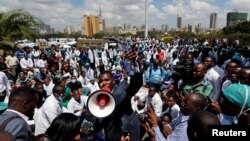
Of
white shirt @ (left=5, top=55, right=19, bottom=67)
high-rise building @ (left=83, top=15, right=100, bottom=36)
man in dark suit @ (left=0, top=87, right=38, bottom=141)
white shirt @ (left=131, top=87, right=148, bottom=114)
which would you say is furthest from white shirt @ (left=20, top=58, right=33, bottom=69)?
high-rise building @ (left=83, top=15, right=100, bottom=36)

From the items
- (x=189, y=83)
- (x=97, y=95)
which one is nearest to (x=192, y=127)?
(x=97, y=95)

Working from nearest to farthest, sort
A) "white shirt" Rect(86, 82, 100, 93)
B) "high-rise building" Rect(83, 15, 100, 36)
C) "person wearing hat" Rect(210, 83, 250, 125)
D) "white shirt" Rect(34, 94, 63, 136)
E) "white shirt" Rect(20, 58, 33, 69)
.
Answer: "person wearing hat" Rect(210, 83, 250, 125)
"white shirt" Rect(34, 94, 63, 136)
"white shirt" Rect(86, 82, 100, 93)
"white shirt" Rect(20, 58, 33, 69)
"high-rise building" Rect(83, 15, 100, 36)

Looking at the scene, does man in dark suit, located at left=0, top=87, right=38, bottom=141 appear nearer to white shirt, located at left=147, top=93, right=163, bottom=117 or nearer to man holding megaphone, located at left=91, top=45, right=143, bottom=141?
man holding megaphone, located at left=91, top=45, right=143, bottom=141

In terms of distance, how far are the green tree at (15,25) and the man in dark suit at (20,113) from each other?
919cm

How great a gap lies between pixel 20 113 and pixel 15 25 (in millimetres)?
9744

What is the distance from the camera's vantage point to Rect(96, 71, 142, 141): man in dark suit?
3.44 meters

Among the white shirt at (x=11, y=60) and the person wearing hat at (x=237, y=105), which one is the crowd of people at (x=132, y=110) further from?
the white shirt at (x=11, y=60)

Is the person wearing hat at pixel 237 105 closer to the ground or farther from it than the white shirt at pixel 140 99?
farther from it

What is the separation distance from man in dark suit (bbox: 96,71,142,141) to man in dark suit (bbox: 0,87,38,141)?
2.72 feet

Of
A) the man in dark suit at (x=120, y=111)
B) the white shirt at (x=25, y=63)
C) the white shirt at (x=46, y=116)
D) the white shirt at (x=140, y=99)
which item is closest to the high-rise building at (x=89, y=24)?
the white shirt at (x=25, y=63)

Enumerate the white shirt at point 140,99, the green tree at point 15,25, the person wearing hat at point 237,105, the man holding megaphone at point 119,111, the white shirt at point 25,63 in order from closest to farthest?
the person wearing hat at point 237,105, the man holding megaphone at point 119,111, the white shirt at point 140,99, the green tree at point 15,25, the white shirt at point 25,63

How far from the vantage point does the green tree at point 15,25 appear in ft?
37.8

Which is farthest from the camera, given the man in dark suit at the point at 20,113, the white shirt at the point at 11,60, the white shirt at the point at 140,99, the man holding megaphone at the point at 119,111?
the white shirt at the point at 11,60

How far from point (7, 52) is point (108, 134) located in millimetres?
9860
